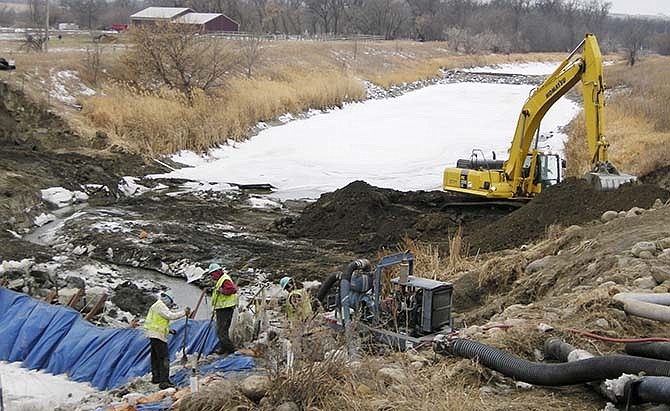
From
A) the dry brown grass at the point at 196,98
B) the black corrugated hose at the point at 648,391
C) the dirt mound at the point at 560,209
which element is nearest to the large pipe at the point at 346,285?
the black corrugated hose at the point at 648,391

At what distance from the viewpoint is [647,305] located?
7.61 m

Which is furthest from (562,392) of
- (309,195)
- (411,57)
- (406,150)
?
(411,57)

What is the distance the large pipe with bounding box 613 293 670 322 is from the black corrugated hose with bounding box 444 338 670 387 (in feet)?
3.78

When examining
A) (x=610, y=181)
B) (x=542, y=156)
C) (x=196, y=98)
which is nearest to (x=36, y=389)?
(x=610, y=181)

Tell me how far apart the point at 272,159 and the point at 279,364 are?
2128 centimetres

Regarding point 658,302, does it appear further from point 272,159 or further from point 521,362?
point 272,159

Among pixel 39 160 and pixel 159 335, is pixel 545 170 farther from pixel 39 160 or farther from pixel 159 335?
pixel 39 160

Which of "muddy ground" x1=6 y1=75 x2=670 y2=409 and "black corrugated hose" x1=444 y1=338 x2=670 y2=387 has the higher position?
"black corrugated hose" x1=444 y1=338 x2=670 y2=387

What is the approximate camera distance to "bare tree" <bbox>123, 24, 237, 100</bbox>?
33.1 meters

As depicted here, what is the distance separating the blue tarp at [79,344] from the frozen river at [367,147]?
1243cm

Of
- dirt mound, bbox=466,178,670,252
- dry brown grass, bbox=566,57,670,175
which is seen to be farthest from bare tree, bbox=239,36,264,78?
dirt mound, bbox=466,178,670,252

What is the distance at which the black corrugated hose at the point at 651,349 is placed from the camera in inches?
261

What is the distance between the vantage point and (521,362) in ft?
23.3

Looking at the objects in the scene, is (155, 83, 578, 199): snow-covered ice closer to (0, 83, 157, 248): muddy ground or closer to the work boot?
(0, 83, 157, 248): muddy ground
